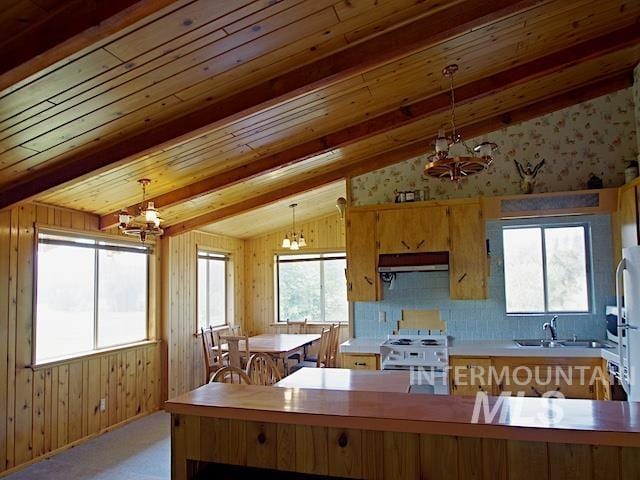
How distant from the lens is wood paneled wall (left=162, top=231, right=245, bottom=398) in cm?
585

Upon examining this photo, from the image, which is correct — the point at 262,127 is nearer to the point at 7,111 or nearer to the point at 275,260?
the point at 7,111

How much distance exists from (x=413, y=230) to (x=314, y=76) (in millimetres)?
2384

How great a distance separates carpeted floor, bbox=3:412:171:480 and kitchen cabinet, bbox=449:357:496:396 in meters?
2.70

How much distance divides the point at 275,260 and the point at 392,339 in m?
3.60

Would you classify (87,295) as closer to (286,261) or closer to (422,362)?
(422,362)

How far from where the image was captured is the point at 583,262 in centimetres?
479

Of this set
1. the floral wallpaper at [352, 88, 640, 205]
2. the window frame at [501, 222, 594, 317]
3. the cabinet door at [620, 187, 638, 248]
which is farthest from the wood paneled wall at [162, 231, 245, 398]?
the cabinet door at [620, 187, 638, 248]

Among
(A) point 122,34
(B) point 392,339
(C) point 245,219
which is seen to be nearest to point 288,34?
(A) point 122,34

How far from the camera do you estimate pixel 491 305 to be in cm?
488

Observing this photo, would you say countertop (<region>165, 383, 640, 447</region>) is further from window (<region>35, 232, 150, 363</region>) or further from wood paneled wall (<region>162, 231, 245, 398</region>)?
wood paneled wall (<region>162, 231, 245, 398</region>)

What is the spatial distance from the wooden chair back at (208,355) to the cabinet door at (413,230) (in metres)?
2.66

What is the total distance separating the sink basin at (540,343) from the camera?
4425 millimetres

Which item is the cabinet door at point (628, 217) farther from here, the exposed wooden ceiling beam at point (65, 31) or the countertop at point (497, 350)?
the exposed wooden ceiling beam at point (65, 31)

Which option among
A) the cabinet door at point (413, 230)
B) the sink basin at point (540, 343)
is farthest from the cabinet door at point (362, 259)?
the sink basin at point (540, 343)
